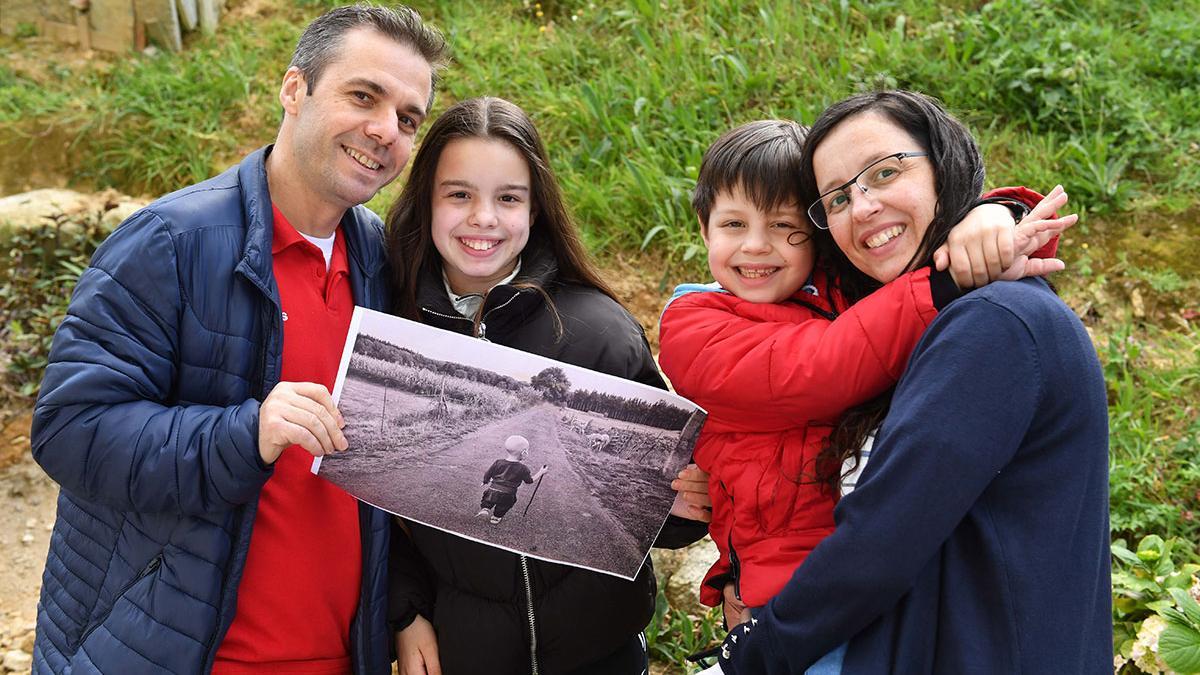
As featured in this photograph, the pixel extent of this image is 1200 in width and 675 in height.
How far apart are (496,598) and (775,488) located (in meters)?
0.74

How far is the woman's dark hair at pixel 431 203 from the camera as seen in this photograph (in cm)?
233

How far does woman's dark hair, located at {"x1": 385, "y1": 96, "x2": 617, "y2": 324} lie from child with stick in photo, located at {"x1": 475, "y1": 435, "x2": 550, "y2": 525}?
1.21 feet

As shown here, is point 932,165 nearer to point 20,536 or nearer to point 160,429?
point 160,429

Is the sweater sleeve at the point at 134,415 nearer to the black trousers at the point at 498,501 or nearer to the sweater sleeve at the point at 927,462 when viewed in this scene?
the black trousers at the point at 498,501

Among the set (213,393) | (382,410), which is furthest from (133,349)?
(382,410)

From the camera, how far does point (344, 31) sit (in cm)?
228

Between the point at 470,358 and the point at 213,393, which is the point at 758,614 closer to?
the point at 470,358

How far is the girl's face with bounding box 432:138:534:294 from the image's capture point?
89.0 inches

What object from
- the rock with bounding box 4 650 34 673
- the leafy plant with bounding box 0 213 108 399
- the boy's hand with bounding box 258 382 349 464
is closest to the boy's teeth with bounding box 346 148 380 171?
the boy's hand with bounding box 258 382 349 464

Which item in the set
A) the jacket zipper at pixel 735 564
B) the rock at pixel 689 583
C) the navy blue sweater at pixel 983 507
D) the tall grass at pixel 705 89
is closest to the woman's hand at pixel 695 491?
the jacket zipper at pixel 735 564

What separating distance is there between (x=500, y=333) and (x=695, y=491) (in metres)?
0.56

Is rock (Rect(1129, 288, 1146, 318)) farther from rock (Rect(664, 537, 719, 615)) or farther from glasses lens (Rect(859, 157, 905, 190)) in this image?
glasses lens (Rect(859, 157, 905, 190))

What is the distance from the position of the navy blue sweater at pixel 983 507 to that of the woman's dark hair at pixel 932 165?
18 cm

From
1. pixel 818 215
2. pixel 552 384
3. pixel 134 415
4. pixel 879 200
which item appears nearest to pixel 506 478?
pixel 552 384
